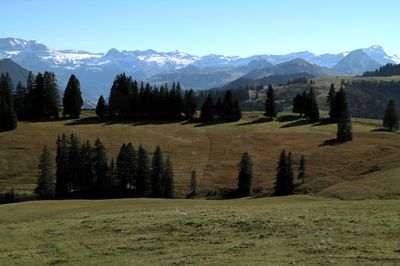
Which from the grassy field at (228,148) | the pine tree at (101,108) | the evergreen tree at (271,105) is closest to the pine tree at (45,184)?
the grassy field at (228,148)

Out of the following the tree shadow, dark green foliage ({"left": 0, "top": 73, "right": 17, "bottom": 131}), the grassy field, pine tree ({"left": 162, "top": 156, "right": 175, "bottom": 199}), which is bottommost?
pine tree ({"left": 162, "top": 156, "right": 175, "bottom": 199})

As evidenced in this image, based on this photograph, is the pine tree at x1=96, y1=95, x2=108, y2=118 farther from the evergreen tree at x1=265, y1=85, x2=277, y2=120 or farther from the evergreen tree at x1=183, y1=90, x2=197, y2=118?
the evergreen tree at x1=265, y1=85, x2=277, y2=120

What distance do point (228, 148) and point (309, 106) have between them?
52828 mm

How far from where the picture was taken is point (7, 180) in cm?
11525

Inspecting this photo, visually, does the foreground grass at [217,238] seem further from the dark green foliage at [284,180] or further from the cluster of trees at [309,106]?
the cluster of trees at [309,106]

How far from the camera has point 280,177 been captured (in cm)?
9962

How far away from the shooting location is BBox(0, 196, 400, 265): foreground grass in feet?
91.0

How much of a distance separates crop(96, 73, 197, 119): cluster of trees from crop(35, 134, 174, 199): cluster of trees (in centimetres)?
7005

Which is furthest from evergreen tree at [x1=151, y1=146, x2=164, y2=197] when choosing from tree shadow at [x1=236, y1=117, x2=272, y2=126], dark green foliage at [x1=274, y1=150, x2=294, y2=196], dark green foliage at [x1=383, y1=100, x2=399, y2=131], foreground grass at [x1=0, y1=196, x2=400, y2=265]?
dark green foliage at [x1=383, y1=100, x2=399, y2=131]

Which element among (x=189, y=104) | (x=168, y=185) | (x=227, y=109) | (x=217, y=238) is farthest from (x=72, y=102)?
(x=217, y=238)

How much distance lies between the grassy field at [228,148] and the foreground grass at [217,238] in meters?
39.3

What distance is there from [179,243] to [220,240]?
111 inches

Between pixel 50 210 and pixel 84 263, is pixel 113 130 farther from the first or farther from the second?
pixel 84 263

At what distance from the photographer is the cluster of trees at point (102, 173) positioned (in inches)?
4294
